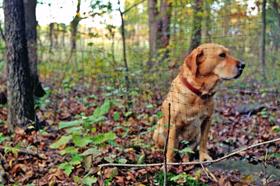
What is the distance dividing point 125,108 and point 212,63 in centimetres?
232

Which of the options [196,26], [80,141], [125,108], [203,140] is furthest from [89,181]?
[196,26]

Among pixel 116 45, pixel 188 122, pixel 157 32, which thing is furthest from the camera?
pixel 157 32

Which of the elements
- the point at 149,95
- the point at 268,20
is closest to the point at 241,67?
the point at 149,95

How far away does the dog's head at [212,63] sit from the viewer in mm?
4871

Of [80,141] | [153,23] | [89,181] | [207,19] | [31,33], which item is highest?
[153,23]

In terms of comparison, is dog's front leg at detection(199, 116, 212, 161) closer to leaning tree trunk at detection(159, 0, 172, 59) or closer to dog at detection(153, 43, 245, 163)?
dog at detection(153, 43, 245, 163)

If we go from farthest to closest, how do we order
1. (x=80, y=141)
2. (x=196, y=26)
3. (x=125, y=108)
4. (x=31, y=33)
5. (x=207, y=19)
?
(x=207, y=19) → (x=196, y=26) → (x=31, y=33) → (x=125, y=108) → (x=80, y=141)

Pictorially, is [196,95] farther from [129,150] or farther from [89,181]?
[89,181]

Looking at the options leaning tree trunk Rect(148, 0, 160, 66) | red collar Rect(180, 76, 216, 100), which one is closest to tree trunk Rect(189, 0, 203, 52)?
leaning tree trunk Rect(148, 0, 160, 66)

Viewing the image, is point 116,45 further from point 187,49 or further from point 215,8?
point 215,8

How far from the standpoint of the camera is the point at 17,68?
17.9 ft

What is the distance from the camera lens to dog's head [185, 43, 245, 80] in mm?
4871

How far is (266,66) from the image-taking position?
1163 cm

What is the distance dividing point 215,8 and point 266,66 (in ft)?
6.93
